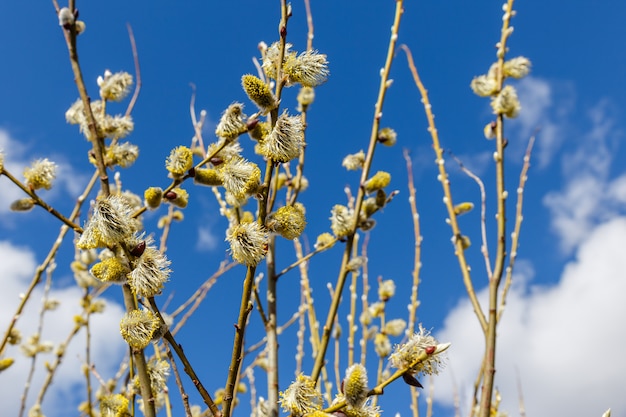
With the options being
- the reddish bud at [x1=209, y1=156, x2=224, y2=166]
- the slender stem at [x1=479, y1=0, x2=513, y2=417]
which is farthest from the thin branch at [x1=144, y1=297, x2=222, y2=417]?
the slender stem at [x1=479, y1=0, x2=513, y2=417]

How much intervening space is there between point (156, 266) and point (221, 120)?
1.41 ft

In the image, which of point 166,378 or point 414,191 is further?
point 414,191

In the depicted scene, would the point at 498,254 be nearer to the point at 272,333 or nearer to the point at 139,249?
the point at 272,333

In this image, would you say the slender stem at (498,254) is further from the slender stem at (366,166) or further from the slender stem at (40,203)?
the slender stem at (40,203)

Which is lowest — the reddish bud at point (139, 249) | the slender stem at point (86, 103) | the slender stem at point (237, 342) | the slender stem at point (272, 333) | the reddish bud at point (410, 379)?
the reddish bud at point (410, 379)

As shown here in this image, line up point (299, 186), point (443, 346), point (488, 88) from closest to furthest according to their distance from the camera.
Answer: point (443, 346), point (299, 186), point (488, 88)

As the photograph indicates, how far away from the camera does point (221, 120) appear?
1348 mm

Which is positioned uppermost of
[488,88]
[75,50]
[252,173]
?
[488,88]

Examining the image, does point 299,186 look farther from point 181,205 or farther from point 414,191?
point 181,205

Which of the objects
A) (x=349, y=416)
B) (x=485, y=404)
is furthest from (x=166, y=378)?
(x=485, y=404)

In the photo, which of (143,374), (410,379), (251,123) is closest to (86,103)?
(251,123)

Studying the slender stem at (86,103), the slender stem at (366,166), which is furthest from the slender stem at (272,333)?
the slender stem at (86,103)

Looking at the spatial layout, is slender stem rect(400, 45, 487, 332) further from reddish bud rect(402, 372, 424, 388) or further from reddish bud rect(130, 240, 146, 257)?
reddish bud rect(130, 240, 146, 257)

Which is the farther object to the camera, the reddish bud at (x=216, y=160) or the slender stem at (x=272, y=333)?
the slender stem at (x=272, y=333)
